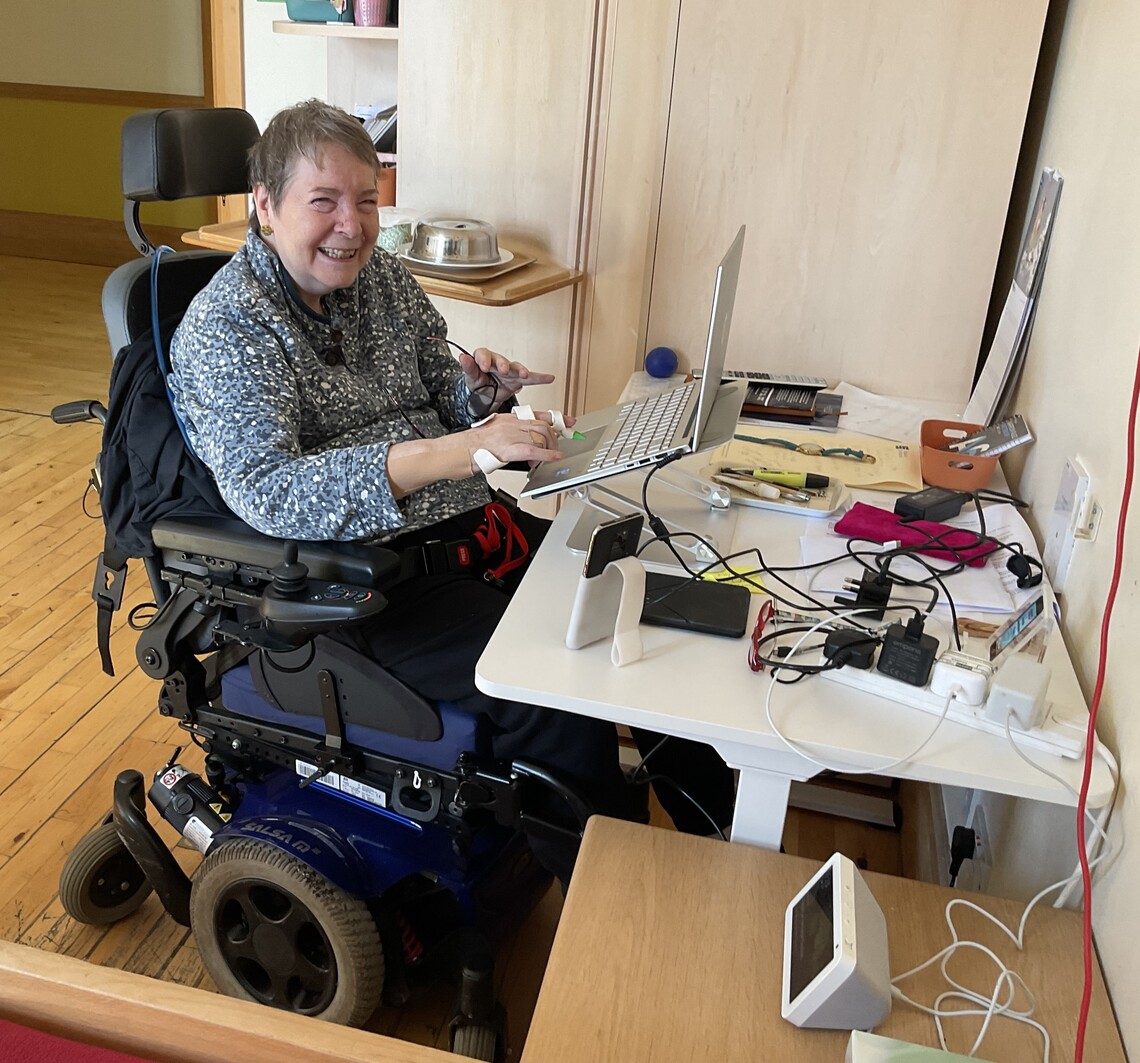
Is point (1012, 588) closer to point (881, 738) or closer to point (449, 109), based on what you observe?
point (881, 738)

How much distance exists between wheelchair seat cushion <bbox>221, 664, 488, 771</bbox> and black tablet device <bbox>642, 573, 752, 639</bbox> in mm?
312

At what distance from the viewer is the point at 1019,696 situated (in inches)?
41.1

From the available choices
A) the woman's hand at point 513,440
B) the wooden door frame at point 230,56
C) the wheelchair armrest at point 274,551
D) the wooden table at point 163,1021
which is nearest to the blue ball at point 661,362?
the woman's hand at point 513,440

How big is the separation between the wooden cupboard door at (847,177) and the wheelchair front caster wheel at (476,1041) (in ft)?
4.20

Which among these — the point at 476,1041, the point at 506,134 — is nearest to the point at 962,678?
the point at 476,1041

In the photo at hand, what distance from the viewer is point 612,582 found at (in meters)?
1.18

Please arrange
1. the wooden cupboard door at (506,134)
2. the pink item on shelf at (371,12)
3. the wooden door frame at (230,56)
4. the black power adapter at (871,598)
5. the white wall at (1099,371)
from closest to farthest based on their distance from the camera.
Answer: the white wall at (1099,371), the black power adapter at (871,598), the wooden cupboard door at (506,134), the pink item on shelf at (371,12), the wooden door frame at (230,56)

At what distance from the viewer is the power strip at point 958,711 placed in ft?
3.43

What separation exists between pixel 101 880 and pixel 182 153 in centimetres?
112

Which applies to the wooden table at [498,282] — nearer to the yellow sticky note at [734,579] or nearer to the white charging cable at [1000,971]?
the yellow sticky note at [734,579]

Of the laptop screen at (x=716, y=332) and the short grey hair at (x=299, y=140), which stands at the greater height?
the short grey hair at (x=299, y=140)

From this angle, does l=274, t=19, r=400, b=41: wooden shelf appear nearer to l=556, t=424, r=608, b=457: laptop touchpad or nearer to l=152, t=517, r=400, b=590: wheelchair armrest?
l=556, t=424, r=608, b=457: laptop touchpad

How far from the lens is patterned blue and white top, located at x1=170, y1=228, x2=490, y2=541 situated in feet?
4.46

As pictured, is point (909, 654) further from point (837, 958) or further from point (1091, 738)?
point (837, 958)
